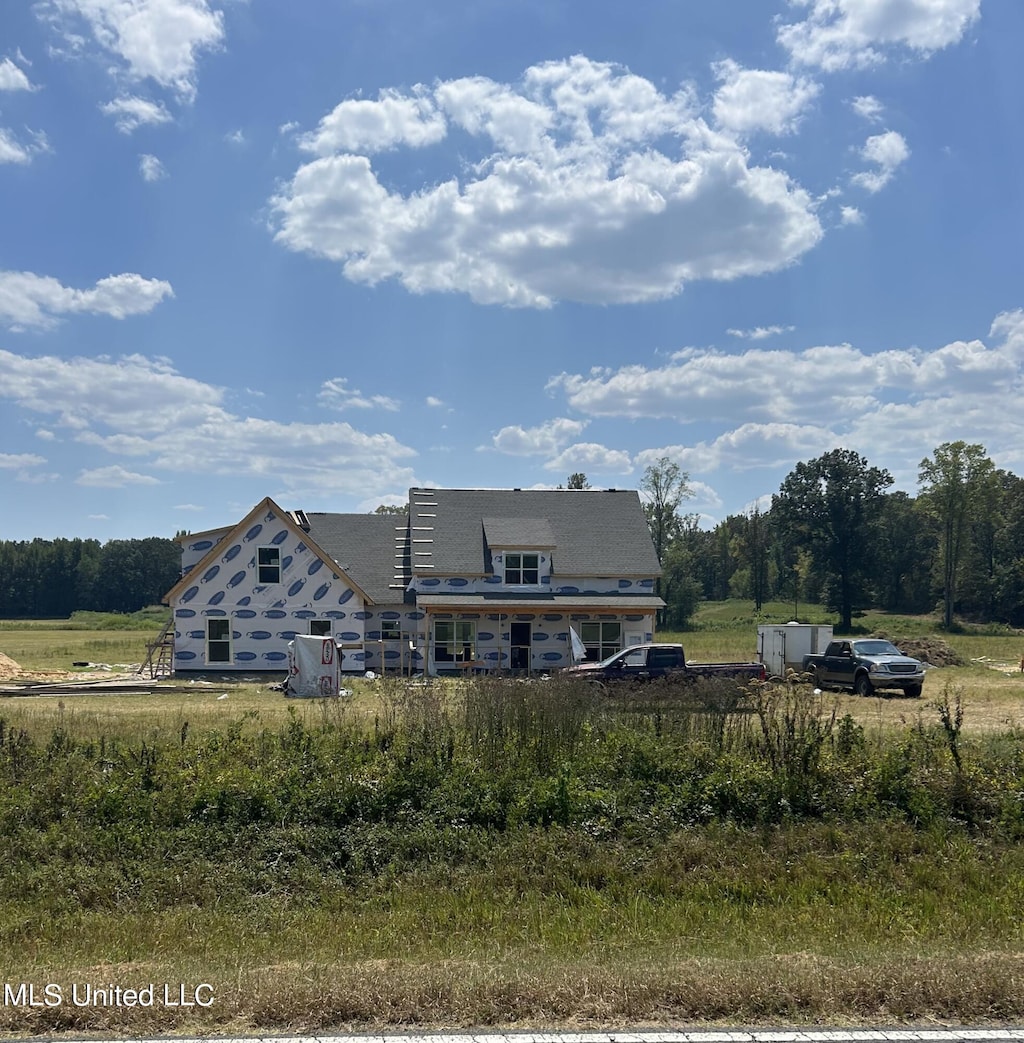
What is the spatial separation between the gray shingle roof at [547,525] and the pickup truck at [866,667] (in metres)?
8.50

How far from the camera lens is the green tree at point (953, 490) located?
77.8m

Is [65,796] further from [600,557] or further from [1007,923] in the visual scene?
[600,557]

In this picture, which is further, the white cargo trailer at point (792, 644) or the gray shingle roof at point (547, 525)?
the gray shingle roof at point (547, 525)

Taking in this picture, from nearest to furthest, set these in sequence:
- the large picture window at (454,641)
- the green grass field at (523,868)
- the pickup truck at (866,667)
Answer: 1. the green grass field at (523,868)
2. the pickup truck at (866,667)
3. the large picture window at (454,641)

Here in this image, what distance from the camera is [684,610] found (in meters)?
80.4

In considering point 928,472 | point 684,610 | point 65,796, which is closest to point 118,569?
point 684,610

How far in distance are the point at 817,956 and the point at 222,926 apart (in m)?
4.64

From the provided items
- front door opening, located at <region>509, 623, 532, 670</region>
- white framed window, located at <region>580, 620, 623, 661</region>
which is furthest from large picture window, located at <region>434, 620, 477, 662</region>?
white framed window, located at <region>580, 620, 623, 661</region>

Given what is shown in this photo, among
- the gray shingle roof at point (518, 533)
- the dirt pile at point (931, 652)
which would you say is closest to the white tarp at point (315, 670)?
the gray shingle roof at point (518, 533)

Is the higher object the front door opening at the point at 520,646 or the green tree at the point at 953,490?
the green tree at the point at 953,490

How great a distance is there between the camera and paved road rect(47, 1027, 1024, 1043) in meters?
5.06

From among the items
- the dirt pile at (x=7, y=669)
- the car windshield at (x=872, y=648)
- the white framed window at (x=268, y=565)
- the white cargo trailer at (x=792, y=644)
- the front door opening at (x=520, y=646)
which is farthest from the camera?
the front door opening at (x=520, y=646)

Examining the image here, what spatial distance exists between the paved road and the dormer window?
31007 millimetres

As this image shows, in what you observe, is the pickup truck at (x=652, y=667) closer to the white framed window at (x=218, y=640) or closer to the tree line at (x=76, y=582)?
the white framed window at (x=218, y=640)
